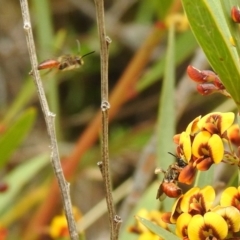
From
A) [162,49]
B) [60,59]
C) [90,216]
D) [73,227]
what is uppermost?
[60,59]

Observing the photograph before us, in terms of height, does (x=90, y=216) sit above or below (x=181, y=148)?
below

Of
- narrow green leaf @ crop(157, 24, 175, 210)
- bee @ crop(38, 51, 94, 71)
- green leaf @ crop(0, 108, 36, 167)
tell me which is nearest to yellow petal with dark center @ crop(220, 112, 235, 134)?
bee @ crop(38, 51, 94, 71)

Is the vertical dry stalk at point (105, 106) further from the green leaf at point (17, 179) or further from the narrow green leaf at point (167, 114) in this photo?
the green leaf at point (17, 179)

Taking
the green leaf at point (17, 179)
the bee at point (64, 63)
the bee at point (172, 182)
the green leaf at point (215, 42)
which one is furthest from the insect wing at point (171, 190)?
the green leaf at point (17, 179)

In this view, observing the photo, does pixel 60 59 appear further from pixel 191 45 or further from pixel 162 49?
pixel 162 49

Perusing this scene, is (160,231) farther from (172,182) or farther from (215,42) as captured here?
(215,42)

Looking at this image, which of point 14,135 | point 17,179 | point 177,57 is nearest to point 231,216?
point 14,135

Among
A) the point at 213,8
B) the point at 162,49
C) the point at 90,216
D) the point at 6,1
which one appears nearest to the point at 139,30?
the point at 162,49
